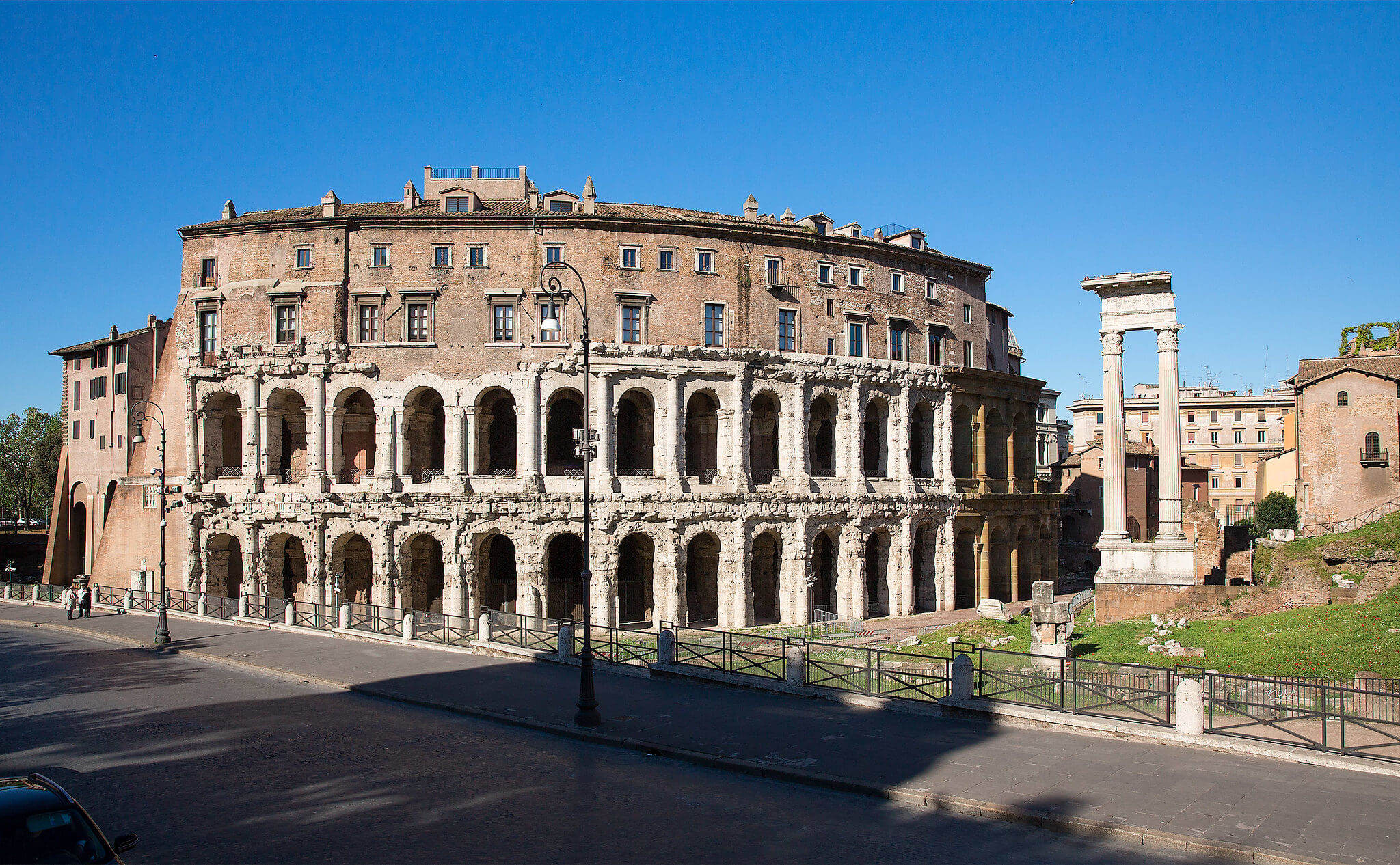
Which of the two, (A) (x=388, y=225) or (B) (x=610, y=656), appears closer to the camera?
(B) (x=610, y=656)

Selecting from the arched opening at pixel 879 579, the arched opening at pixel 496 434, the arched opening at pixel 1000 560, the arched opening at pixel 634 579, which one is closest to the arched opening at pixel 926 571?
the arched opening at pixel 879 579

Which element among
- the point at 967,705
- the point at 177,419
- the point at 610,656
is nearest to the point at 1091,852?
the point at 967,705

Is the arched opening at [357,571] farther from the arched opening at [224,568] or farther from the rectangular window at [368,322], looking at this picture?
the rectangular window at [368,322]

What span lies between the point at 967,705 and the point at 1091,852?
6.33m

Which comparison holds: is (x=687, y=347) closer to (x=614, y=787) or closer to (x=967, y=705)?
(x=967, y=705)

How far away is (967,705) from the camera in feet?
57.8

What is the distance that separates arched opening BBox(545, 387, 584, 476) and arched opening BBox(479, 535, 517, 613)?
3.89 metres

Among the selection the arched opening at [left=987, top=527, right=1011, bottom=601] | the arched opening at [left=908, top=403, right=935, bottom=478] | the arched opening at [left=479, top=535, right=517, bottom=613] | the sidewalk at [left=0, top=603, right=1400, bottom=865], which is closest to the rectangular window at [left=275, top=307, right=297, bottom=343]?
the arched opening at [left=479, top=535, right=517, bottom=613]

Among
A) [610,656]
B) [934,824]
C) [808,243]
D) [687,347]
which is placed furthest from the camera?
[808,243]

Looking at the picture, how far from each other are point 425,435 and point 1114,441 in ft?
91.3

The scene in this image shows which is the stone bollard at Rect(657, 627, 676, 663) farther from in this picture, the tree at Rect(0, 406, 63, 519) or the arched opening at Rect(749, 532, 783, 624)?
the tree at Rect(0, 406, 63, 519)

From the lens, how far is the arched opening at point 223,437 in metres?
42.3

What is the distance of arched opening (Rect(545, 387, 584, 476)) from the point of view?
133 ft

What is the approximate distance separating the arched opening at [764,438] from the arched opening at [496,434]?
10.6 metres
